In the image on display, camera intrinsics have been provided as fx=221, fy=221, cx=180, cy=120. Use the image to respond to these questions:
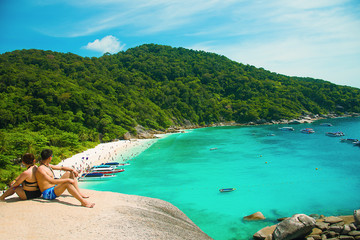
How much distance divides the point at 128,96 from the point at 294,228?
89.9 m

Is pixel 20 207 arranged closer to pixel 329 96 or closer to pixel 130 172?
pixel 130 172

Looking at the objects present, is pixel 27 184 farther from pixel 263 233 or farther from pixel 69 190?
pixel 263 233

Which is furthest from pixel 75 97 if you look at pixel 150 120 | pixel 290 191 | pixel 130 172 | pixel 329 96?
pixel 329 96

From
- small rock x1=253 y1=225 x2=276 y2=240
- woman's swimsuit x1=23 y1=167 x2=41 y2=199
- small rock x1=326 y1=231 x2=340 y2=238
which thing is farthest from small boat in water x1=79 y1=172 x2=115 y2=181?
small rock x1=326 y1=231 x2=340 y2=238

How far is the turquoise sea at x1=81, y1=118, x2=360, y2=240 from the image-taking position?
20188mm

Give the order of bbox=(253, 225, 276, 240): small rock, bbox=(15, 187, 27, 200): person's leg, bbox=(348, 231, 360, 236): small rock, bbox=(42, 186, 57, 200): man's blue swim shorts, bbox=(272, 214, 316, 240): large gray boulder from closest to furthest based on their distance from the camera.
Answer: bbox=(15, 187, 27, 200): person's leg → bbox=(42, 186, 57, 200): man's blue swim shorts → bbox=(272, 214, 316, 240): large gray boulder → bbox=(348, 231, 360, 236): small rock → bbox=(253, 225, 276, 240): small rock

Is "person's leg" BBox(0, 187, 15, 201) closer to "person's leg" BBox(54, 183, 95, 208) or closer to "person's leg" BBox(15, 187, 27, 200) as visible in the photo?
"person's leg" BBox(15, 187, 27, 200)

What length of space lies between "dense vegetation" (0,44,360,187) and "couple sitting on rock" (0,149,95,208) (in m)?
18.9

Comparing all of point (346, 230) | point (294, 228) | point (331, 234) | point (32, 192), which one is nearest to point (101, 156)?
point (32, 192)

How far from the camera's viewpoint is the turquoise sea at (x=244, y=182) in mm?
20188

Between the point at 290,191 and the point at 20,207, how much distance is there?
26371 mm

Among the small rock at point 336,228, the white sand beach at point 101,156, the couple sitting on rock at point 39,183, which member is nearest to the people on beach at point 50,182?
the couple sitting on rock at point 39,183

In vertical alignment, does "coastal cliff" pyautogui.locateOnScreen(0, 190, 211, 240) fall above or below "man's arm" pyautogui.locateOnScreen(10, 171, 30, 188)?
below

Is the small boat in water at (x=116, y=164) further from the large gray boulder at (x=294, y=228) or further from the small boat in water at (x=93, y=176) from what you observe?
the large gray boulder at (x=294, y=228)
